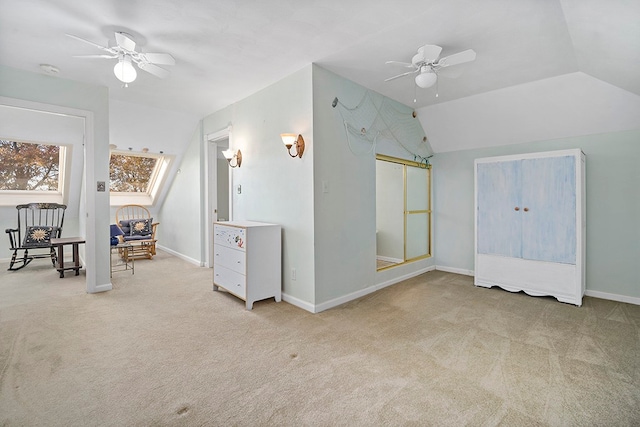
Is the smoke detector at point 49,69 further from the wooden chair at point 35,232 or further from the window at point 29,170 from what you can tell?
the wooden chair at point 35,232

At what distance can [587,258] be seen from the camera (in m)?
3.69

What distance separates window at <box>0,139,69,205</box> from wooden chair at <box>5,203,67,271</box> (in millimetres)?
305

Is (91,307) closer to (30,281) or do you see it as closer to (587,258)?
(30,281)

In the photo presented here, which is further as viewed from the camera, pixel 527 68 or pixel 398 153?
pixel 398 153

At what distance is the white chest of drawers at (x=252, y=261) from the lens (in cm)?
318

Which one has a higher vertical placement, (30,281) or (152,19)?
(152,19)

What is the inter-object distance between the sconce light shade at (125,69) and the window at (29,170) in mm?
3642

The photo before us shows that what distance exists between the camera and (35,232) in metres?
4.92

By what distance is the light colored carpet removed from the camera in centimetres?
164

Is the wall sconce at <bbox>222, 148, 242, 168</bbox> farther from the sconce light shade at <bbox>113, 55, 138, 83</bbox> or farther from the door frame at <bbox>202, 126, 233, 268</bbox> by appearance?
the sconce light shade at <bbox>113, 55, 138, 83</bbox>

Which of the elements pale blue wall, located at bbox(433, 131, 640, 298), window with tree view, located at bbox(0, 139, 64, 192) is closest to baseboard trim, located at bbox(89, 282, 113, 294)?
window with tree view, located at bbox(0, 139, 64, 192)

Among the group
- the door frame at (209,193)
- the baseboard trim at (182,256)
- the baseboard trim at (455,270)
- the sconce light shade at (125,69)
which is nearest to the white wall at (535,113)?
the baseboard trim at (455,270)

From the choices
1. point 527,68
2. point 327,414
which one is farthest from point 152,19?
point 527,68

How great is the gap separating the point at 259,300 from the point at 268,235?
2.41 feet
